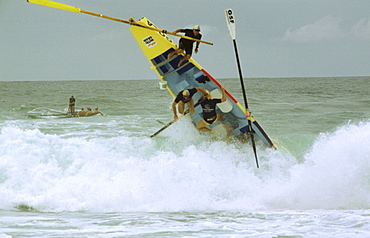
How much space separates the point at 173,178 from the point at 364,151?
402 centimetres

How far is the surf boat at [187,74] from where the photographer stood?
8078 mm

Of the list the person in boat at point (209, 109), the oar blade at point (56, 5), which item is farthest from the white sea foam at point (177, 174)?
the oar blade at point (56, 5)

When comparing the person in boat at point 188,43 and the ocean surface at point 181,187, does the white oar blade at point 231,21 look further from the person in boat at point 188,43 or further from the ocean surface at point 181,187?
the ocean surface at point 181,187

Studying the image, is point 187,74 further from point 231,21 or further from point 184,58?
point 231,21

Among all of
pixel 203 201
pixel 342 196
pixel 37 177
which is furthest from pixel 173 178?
pixel 342 196

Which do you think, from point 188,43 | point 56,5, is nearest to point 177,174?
point 188,43

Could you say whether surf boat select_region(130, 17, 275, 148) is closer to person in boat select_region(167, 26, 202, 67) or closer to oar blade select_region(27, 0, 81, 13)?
person in boat select_region(167, 26, 202, 67)

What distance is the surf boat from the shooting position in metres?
8.08

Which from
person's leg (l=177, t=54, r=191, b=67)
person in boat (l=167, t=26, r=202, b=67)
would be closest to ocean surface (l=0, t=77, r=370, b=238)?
person's leg (l=177, t=54, r=191, b=67)

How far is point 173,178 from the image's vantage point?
7.05m

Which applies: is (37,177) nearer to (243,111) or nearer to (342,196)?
(243,111)

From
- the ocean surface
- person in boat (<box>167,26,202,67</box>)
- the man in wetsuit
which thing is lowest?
the ocean surface

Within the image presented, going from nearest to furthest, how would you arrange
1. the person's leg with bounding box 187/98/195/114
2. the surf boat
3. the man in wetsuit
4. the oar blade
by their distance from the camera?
the oar blade, the man in wetsuit, the surf boat, the person's leg with bounding box 187/98/195/114

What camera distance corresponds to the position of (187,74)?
8266 mm
